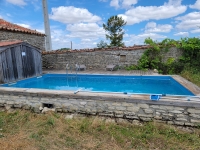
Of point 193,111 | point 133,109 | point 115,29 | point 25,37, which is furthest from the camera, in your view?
point 115,29

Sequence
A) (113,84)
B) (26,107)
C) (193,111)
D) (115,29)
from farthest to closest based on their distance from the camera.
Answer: (115,29) < (113,84) < (26,107) < (193,111)

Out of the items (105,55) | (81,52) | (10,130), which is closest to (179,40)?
(105,55)

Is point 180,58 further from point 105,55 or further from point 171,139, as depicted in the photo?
point 171,139

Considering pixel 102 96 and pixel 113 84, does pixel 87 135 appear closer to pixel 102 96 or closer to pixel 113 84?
pixel 102 96

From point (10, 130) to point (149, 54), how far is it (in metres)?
9.48

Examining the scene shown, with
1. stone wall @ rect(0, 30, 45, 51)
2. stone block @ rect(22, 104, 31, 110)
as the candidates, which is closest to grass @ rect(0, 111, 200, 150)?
stone block @ rect(22, 104, 31, 110)

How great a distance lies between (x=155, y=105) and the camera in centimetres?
456

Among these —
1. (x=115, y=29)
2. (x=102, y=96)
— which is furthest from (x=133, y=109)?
(x=115, y=29)

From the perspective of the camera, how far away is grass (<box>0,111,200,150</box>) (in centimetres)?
363

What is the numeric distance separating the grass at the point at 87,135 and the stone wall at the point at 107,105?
0.95 ft

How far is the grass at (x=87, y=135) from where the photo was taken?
3.63 metres

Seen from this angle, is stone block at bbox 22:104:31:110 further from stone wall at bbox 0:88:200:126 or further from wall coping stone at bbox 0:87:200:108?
wall coping stone at bbox 0:87:200:108

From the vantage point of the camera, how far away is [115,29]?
20094 millimetres

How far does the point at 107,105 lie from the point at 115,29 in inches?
657
